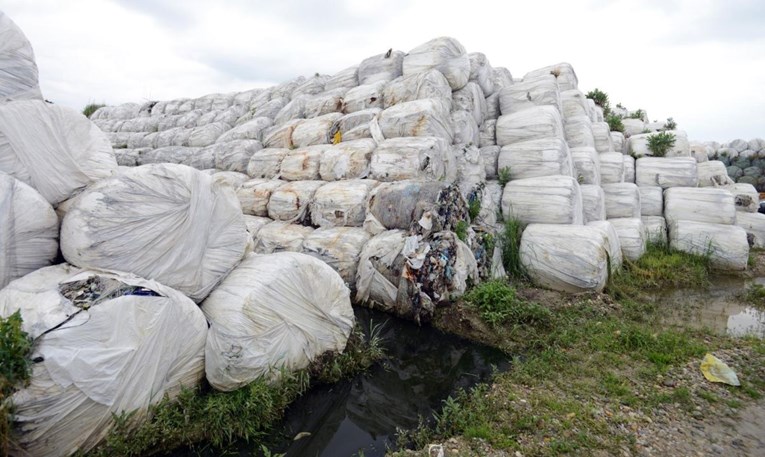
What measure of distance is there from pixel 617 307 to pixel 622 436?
2148mm

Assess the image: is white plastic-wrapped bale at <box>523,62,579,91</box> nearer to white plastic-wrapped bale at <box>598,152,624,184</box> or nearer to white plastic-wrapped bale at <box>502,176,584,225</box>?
white plastic-wrapped bale at <box>598,152,624,184</box>

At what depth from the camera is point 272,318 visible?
2.53 m

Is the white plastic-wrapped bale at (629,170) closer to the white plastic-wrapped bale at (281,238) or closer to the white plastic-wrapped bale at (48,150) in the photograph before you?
the white plastic-wrapped bale at (281,238)

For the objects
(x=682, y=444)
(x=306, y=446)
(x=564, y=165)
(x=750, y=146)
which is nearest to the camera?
(x=682, y=444)

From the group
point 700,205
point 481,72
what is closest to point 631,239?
point 700,205

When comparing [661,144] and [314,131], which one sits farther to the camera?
[661,144]

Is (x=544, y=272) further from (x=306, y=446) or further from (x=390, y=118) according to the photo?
(x=306, y=446)

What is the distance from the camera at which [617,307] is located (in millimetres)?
4020

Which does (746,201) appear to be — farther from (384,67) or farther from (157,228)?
(157,228)

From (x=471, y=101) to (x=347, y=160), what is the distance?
2301 millimetres

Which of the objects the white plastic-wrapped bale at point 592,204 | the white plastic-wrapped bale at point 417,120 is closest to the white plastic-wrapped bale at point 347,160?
the white plastic-wrapped bale at point 417,120

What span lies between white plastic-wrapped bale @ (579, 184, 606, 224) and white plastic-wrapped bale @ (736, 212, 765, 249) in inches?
137

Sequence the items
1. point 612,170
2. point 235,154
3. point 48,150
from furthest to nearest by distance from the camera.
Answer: point 235,154 → point 612,170 → point 48,150

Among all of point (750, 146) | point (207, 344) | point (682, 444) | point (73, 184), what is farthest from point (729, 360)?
point (750, 146)
